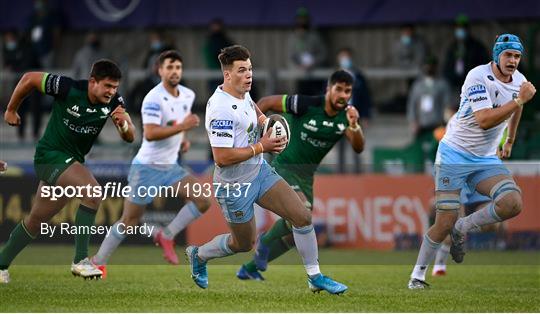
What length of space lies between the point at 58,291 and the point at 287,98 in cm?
361

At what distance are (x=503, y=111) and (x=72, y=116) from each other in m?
4.76

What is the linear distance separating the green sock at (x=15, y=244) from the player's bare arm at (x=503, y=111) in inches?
204

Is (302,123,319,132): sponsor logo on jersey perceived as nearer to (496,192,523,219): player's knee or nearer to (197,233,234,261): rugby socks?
(197,233,234,261): rugby socks

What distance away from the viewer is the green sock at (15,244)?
14.9m

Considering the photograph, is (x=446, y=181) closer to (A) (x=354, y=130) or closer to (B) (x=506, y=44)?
(A) (x=354, y=130)

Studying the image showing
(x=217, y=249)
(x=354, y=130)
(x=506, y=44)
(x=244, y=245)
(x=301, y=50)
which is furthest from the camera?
(x=301, y=50)

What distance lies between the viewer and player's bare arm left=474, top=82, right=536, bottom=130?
1376 cm

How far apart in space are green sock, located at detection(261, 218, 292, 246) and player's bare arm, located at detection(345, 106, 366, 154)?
124 centimetres

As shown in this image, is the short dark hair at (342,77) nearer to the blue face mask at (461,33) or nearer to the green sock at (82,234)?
the green sock at (82,234)

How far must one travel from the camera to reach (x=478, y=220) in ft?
47.5

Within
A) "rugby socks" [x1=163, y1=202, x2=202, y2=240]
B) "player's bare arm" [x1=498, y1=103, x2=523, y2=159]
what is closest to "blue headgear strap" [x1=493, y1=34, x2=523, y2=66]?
"player's bare arm" [x1=498, y1=103, x2=523, y2=159]

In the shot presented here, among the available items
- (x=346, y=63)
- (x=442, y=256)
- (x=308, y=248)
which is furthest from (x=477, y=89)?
(x=346, y=63)

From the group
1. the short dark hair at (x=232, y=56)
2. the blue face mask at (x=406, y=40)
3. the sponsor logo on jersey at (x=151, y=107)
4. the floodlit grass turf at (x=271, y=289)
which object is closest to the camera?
the floodlit grass turf at (x=271, y=289)

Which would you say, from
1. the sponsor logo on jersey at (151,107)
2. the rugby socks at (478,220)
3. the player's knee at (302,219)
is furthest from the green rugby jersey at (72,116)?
the rugby socks at (478,220)
